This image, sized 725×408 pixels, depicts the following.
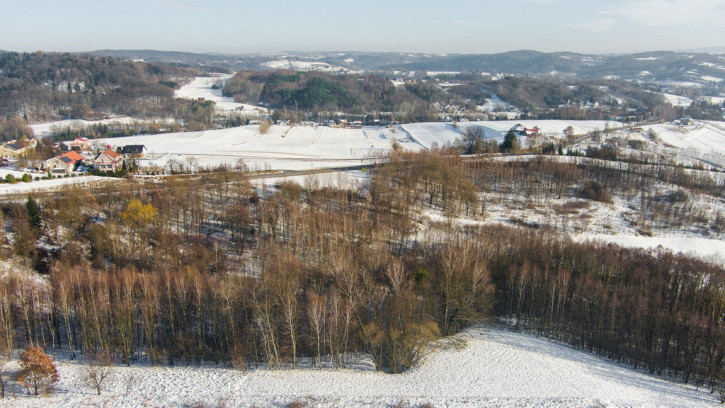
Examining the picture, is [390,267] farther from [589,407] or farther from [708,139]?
[708,139]

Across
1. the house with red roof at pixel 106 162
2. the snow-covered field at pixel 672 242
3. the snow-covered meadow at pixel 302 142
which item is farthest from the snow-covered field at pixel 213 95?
the snow-covered field at pixel 672 242

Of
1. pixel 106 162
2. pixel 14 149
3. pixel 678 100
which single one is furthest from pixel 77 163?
pixel 678 100

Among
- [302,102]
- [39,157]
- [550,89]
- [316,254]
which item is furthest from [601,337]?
[550,89]

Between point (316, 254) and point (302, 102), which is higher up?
point (302, 102)

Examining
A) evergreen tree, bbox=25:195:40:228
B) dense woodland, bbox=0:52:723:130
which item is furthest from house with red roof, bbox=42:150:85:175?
dense woodland, bbox=0:52:723:130

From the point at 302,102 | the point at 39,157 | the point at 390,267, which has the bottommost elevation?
the point at 390,267

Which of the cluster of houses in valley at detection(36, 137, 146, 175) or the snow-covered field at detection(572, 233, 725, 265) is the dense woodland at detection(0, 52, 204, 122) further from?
the snow-covered field at detection(572, 233, 725, 265)

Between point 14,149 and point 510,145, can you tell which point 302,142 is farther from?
point 14,149
